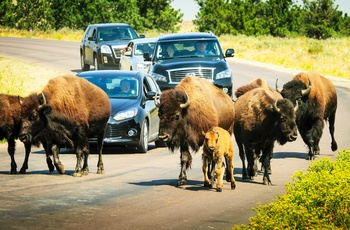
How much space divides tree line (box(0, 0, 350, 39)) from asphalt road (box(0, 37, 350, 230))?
65282 millimetres

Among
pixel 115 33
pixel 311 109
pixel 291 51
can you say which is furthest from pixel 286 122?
pixel 291 51

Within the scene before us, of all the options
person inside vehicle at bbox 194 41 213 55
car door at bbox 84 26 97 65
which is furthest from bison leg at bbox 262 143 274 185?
car door at bbox 84 26 97 65

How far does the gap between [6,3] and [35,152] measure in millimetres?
68202

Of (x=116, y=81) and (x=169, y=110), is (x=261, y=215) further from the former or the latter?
(x=116, y=81)

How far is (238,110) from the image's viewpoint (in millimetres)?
17641

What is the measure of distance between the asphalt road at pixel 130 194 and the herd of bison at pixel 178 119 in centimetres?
51

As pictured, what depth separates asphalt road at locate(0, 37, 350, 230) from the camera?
12.3 meters

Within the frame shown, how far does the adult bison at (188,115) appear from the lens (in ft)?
51.6

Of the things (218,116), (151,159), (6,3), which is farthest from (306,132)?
(6,3)

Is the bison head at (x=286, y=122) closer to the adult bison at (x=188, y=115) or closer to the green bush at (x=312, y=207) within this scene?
the adult bison at (x=188, y=115)

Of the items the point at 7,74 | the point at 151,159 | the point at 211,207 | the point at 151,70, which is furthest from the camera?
the point at 7,74

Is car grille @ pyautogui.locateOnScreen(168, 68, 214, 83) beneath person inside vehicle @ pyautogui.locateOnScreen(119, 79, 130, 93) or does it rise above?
beneath

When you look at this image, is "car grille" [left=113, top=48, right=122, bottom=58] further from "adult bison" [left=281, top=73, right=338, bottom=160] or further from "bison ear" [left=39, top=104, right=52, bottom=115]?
"bison ear" [left=39, top=104, right=52, bottom=115]

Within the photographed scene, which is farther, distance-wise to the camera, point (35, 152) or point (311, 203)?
point (35, 152)
